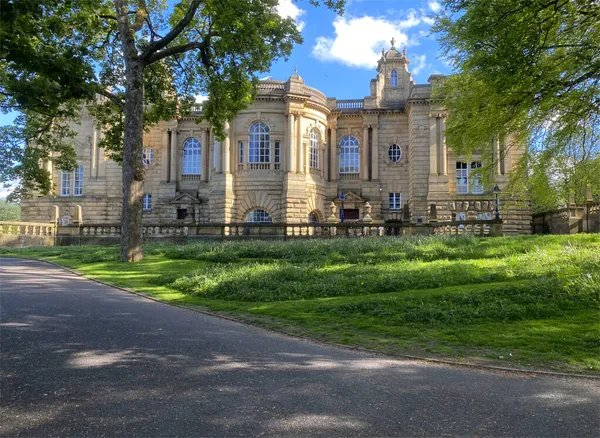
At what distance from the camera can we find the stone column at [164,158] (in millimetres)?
42844

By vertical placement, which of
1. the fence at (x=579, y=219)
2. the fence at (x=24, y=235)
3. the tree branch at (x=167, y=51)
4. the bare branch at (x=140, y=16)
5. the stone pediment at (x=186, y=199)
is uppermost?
the bare branch at (x=140, y=16)

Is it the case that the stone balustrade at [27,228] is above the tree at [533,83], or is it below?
below

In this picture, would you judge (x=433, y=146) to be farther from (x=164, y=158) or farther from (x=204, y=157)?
(x=164, y=158)

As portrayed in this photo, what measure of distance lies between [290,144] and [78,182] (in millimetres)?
22631

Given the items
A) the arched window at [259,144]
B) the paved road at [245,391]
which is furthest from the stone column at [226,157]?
the paved road at [245,391]

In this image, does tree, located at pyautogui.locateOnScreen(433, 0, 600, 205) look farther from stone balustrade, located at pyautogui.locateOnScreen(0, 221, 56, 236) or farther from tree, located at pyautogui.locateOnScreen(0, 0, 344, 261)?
stone balustrade, located at pyautogui.locateOnScreen(0, 221, 56, 236)

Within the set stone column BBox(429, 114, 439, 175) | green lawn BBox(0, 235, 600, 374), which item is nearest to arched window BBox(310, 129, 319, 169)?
stone column BBox(429, 114, 439, 175)

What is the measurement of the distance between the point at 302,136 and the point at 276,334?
33101 millimetres

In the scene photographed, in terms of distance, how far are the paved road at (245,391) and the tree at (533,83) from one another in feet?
26.4

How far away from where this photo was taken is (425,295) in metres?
9.04

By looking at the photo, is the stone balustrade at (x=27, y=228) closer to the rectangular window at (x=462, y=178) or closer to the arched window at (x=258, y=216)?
the arched window at (x=258, y=216)

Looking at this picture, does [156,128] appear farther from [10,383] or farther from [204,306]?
[10,383]

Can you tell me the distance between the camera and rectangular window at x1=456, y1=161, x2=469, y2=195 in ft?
129

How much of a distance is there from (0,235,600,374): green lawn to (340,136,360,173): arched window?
2736cm
